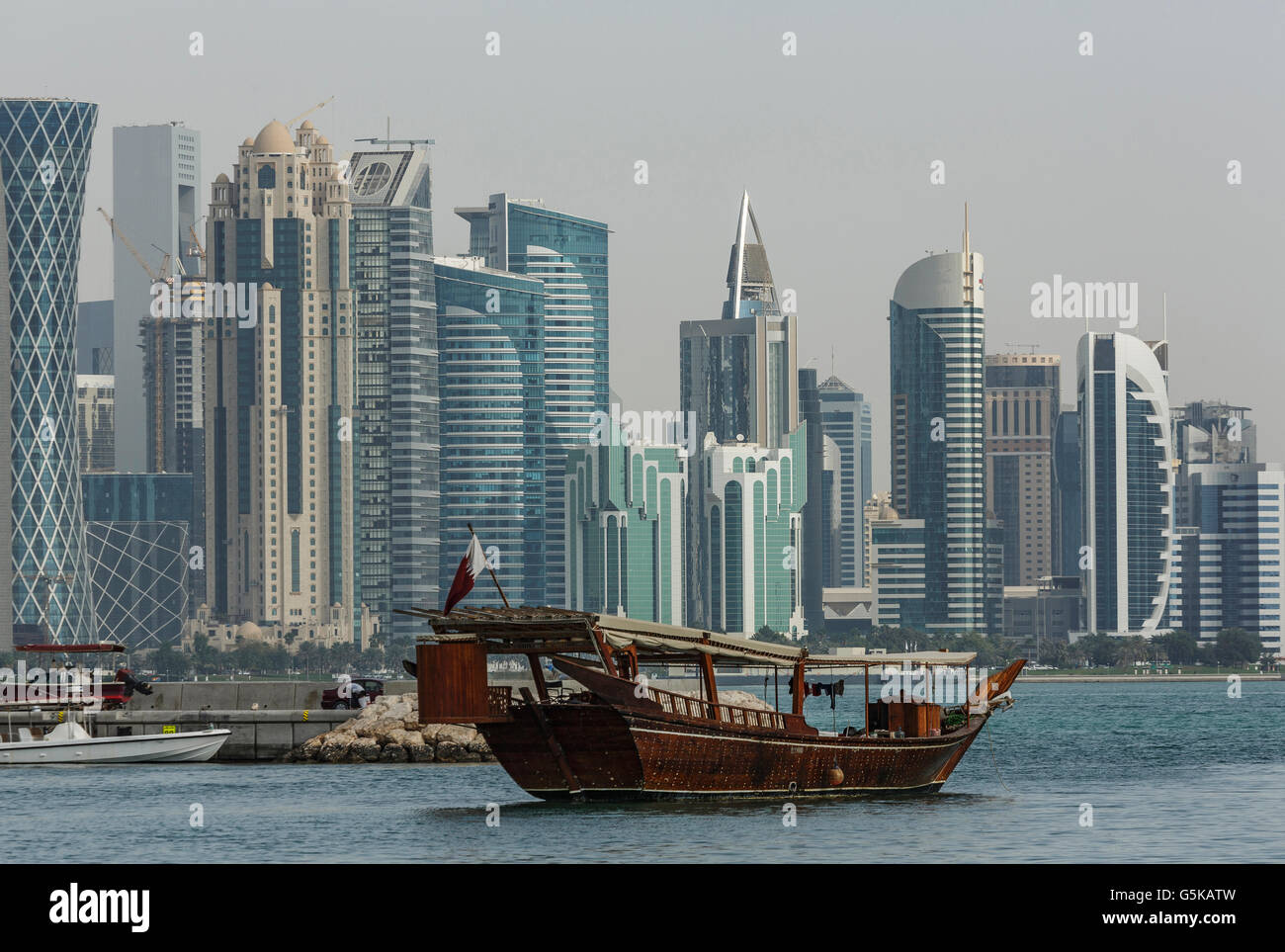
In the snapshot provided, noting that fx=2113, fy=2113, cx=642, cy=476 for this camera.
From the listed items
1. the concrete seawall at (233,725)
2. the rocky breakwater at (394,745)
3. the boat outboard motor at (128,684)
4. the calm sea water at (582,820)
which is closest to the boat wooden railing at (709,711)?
the calm sea water at (582,820)

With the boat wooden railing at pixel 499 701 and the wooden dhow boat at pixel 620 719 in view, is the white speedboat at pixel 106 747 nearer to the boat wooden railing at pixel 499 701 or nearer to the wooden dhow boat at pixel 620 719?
the wooden dhow boat at pixel 620 719

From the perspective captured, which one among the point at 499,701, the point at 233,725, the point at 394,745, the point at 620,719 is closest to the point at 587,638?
the point at 620,719

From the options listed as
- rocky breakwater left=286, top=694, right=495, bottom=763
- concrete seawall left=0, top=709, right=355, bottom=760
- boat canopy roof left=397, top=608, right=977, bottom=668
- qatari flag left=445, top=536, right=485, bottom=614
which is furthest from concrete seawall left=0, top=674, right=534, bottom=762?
qatari flag left=445, top=536, right=485, bottom=614

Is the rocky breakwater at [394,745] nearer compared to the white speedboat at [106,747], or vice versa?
the white speedboat at [106,747]

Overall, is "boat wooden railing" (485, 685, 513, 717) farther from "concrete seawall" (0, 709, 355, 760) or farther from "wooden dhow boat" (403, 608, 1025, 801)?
"concrete seawall" (0, 709, 355, 760)

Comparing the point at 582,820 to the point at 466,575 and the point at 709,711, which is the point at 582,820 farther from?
the point at 466,575

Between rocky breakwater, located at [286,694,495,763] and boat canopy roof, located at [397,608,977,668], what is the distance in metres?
23.4

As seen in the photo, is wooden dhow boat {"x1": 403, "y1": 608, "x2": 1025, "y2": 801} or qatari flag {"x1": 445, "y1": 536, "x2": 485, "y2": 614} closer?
wooden dhow boat {"x1": 403, "y1": 608, "x2": 1025, "y2": 801}

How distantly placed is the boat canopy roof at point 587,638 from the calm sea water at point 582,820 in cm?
436

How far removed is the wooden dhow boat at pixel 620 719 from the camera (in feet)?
187

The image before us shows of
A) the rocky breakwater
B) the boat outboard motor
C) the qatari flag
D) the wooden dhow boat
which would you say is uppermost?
the qatari flag

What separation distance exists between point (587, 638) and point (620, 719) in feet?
7.83

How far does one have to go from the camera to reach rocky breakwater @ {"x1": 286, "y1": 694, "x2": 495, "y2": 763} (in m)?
84.8
